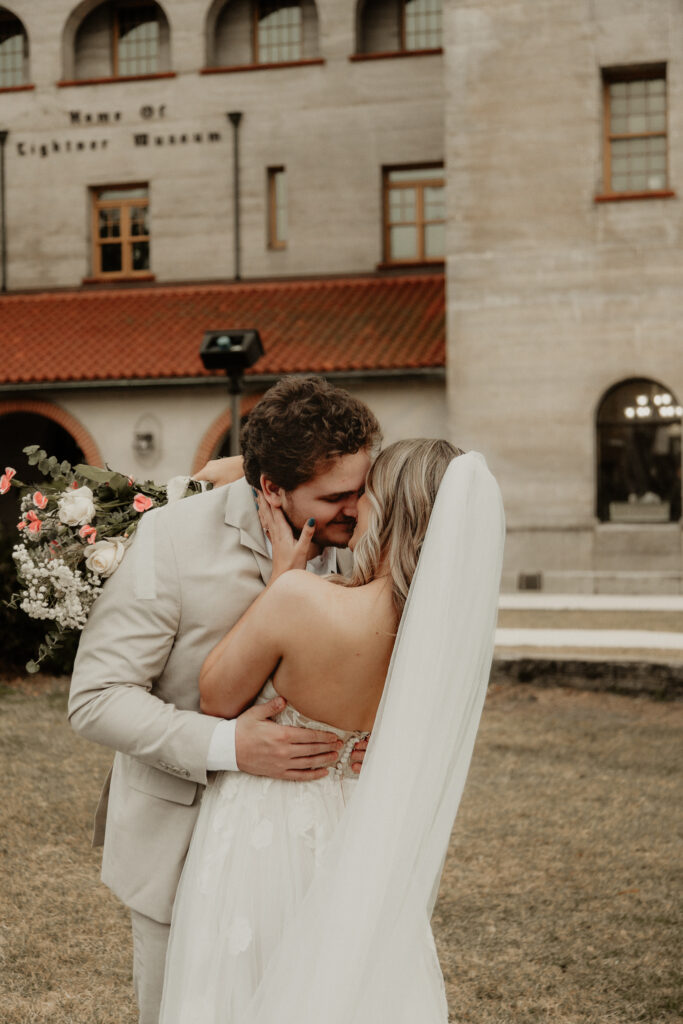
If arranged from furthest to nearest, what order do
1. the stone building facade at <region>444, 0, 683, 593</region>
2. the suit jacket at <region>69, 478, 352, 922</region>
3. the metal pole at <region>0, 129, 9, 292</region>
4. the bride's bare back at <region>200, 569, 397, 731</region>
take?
the metal pole at <region>0, 129, 9, 292</region>
the stone building facade at <region>444, 0, 683, 593</region>
the suit jacket at <region>69, 478, 352, 922</region>
the bride's bare back at <region>200, 569, 397, 731</region>

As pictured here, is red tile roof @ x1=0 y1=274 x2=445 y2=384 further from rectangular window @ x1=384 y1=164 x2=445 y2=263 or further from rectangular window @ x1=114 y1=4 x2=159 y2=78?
rectangular window @ x1=114 y1=4 x2=159 y2=78

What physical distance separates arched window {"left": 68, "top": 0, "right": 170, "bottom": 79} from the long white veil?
21664mm

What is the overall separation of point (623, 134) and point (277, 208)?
269 inches

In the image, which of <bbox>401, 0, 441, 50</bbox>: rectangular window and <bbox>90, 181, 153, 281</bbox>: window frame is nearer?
<bbox>401, 0, 441, 50</bbox>: rectangular window

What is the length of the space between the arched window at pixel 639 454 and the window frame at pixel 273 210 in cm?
742

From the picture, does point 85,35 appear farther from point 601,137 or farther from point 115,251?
point 601,137

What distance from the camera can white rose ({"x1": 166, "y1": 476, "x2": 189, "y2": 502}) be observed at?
3.22m

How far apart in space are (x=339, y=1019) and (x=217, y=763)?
2.11 feet

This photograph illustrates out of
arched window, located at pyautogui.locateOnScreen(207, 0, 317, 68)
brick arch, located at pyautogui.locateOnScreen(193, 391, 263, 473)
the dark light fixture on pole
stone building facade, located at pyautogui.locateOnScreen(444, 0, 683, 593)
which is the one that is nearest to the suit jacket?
the dark light fixture on pole

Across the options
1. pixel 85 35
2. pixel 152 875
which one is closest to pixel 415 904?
pixel 152 875

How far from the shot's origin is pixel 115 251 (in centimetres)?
2256

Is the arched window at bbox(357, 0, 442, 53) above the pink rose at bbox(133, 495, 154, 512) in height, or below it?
above

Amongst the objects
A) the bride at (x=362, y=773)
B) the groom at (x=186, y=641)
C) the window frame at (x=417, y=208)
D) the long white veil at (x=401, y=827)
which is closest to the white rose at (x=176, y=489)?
the groom at (x=186, y=641)

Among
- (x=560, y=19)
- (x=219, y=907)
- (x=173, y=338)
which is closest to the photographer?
(x=219, y=907)
